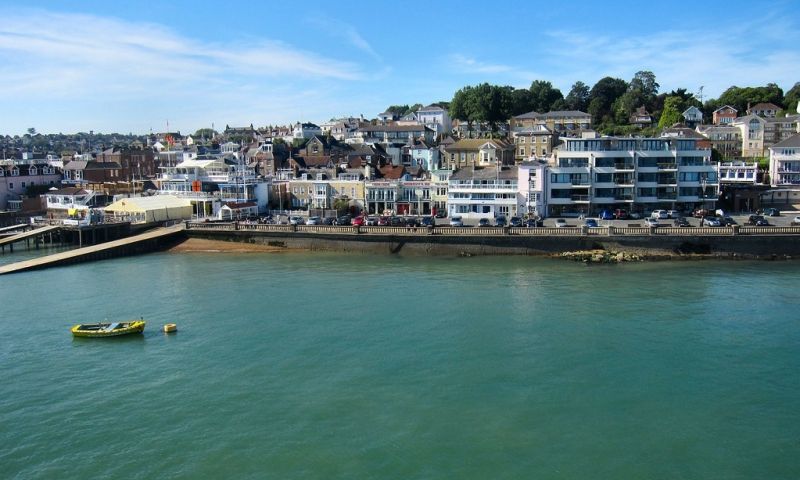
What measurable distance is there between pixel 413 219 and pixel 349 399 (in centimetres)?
2755

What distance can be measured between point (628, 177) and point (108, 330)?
119ft

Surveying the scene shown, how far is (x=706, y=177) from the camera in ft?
153

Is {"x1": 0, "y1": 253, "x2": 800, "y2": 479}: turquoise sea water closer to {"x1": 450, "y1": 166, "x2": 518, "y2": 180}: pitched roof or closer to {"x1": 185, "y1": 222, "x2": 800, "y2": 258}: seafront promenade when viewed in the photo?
{"x1": 185, "y1": 222, "x2": 800, "y2": 258}: seafront promenade

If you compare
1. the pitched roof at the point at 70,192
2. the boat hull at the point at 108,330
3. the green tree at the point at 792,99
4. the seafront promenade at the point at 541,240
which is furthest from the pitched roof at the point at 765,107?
the boat hull at the point at 108,330

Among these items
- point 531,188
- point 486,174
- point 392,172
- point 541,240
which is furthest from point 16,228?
point 541,240

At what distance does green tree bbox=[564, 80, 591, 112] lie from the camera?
9406 cm

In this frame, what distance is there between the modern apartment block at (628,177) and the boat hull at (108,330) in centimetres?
3071

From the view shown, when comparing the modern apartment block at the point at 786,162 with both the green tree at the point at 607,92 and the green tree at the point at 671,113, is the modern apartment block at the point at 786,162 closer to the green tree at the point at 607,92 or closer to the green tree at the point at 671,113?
the green tree at the point at 671,113

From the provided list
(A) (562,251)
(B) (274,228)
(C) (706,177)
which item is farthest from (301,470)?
(C) (706,177)

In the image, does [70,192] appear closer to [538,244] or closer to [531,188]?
[531,188]

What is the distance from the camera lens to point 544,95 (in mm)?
94375

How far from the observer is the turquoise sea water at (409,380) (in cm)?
1470

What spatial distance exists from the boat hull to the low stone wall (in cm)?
1805

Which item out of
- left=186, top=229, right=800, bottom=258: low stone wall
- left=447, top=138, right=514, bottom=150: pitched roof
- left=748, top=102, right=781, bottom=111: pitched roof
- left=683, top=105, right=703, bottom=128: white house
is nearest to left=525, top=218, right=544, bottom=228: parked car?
left=186, top=229, right=800, bottom=258: low stone wall
